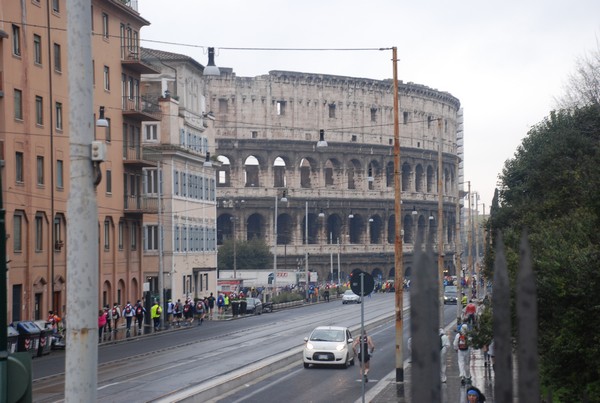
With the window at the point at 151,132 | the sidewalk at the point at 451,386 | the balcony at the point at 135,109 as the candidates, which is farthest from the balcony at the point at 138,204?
the sidewalk at the point at 451,386

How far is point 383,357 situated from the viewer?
3962cm

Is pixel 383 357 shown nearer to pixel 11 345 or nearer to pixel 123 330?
pixel 11 345

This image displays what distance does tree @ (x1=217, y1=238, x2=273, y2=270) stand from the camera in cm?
10231

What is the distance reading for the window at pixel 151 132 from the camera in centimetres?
7238

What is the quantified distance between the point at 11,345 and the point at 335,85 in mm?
88558

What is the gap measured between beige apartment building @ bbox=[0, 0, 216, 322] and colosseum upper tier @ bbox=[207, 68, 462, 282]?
48779 mm

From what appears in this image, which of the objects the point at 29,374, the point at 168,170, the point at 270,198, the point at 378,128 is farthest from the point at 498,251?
the point at 378,128

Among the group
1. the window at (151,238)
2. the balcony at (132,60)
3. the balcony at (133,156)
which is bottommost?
the window at (151,238)

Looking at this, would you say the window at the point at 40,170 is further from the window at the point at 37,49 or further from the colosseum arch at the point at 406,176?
the colosseum arch at the point at 406,176

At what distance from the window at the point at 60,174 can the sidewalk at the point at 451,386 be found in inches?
967

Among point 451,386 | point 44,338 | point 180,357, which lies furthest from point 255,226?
point 451,386

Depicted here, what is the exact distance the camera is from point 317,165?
120m

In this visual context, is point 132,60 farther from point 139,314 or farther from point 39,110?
point 139,314

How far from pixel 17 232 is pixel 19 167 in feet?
9.59
